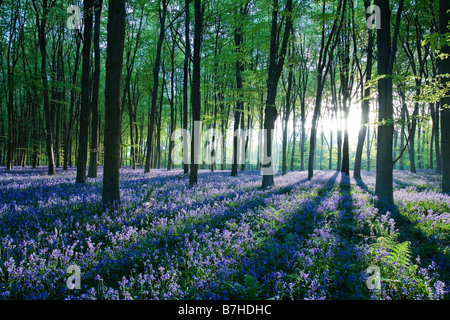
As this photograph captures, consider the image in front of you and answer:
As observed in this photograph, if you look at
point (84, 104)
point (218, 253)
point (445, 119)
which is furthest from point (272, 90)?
point (218, 253)

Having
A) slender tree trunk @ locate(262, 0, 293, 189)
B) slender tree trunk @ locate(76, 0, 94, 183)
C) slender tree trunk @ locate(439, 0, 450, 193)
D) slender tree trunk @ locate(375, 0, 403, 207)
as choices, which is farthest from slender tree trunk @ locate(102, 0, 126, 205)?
slender tree trunk @ locate(439, 0, 450, 193)

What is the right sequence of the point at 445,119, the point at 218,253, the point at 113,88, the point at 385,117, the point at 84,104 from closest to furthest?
the point at 218,253 → the point at 113,88 → the point at 385,117 → the point at 445,119 → the point at 84,104

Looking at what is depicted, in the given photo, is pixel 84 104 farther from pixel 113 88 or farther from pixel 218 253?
pixel 218 253

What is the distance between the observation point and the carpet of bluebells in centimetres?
295

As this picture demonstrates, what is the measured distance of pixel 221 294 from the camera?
2.98 m

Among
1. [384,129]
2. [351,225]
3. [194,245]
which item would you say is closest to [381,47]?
[384,129]

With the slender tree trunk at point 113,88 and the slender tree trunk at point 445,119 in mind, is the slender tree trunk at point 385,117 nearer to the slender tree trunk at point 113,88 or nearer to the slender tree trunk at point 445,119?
the slender tree trunk at point 445,119

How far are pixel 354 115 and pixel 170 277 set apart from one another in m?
27.5

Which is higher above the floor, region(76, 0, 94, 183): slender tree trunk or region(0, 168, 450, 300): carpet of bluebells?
region(76, 0, 94, 183): slender tree trunk

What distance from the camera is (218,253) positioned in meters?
3.98

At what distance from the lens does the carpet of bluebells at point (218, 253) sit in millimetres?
2945

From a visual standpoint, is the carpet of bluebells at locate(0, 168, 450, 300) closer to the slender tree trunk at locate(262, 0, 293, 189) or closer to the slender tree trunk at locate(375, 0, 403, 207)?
the slender tree trunk at locate(375, 0, 403, 207)

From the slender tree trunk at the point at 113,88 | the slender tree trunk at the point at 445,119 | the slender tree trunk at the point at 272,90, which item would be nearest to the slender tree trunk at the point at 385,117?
the slender tree trunk at the point at 445,119

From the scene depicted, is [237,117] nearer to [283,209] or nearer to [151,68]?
[283,209]
